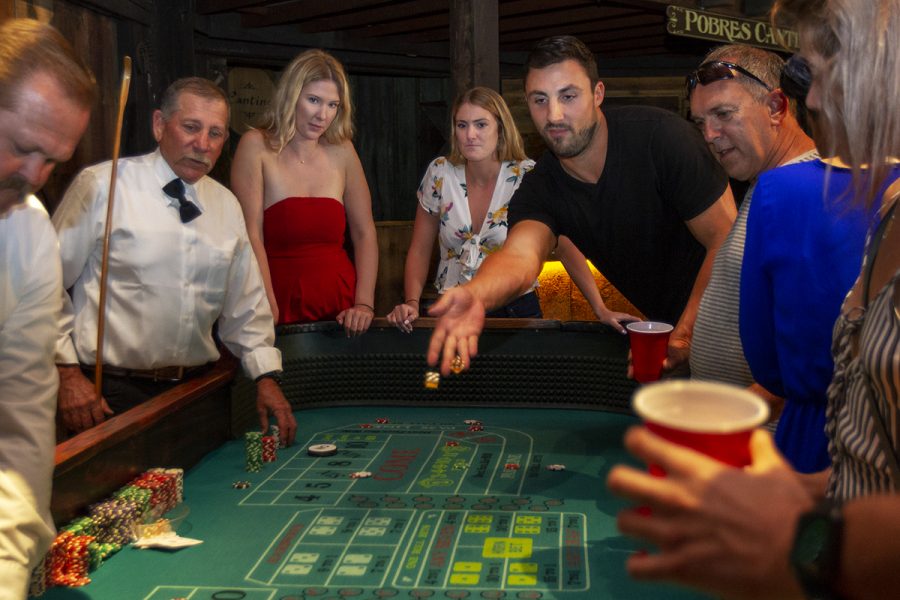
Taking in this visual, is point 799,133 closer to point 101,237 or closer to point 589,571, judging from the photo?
point 589,571

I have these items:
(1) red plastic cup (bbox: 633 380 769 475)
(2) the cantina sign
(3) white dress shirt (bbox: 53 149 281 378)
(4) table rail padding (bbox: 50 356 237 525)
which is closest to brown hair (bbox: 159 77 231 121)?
(3) white dress shirt (bbox: 53 149 281 378)

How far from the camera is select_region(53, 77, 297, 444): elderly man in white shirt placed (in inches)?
99.3

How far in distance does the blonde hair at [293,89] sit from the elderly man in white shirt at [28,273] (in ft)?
5.46

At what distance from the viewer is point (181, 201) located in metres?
2.67

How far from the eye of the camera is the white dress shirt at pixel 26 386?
4.83 feet

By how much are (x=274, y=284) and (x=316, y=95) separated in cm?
72

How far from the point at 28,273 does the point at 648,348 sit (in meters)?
1.44

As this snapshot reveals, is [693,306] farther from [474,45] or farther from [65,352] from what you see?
[474,45]

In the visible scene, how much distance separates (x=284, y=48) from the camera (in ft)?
20.2

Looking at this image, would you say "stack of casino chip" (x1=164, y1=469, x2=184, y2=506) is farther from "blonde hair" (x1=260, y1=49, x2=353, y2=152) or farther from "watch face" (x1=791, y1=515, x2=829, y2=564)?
"watch face" (x1=791, y1=515, x2=829, y2=564)

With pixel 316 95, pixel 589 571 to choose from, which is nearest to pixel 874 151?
pixel 589 571

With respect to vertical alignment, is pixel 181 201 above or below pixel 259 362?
above

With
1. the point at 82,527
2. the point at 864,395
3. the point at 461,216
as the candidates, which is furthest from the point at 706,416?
the point at 461,216

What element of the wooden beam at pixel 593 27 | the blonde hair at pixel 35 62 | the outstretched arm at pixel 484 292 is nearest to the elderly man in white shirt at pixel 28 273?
the blonde hair at pixel 35 62
